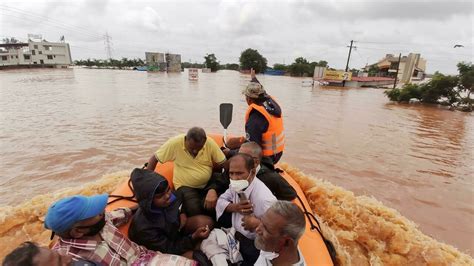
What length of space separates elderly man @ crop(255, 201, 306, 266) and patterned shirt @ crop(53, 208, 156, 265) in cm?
79

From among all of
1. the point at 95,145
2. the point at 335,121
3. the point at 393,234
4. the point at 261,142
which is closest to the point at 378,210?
the point at 393,234

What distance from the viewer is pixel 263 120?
255 cm

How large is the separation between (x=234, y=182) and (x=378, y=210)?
6.96 ft

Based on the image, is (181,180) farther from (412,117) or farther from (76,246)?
(412,117)

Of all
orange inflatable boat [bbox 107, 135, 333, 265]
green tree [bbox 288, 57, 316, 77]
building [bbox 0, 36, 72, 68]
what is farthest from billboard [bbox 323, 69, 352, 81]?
building [bbox 0, 36, 72, 68]

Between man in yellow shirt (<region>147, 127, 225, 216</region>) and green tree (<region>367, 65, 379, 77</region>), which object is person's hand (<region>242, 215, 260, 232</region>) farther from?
green tree (<region>367, 65, 379, 77</region>)

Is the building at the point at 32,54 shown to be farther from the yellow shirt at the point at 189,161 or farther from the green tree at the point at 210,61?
the yellow shirt at the point at 189,161

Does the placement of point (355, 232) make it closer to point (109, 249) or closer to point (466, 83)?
point (109, 249)

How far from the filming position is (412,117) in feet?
40.1

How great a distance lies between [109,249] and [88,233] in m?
0.17

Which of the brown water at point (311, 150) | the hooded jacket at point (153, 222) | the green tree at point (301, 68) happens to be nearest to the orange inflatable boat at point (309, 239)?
the hooded jacket at point (153, 222)

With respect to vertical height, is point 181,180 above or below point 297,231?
below

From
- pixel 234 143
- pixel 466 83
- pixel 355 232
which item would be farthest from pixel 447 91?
pixel 234 143

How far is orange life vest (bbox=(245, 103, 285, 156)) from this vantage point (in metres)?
2.55
